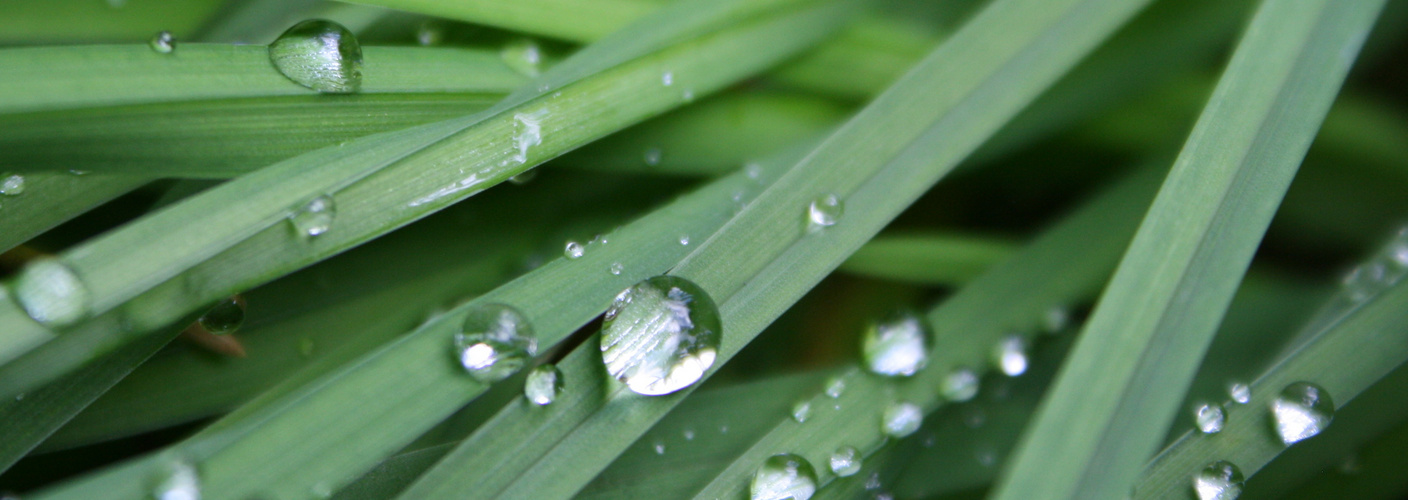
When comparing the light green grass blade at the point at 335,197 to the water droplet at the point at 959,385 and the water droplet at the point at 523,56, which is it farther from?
the water droplet at the point at 959,385

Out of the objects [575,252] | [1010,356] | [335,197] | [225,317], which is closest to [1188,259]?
[1010,356]

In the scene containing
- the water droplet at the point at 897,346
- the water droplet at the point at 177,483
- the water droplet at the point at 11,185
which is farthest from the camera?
the water droplet at the point at 897,346

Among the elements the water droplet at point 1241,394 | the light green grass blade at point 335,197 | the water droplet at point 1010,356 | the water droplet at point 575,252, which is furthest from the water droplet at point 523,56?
the water droplet at point 1241,394

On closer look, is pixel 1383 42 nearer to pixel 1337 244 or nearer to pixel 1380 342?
pixel 1337 244

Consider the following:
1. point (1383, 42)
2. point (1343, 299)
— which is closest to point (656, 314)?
point (1343, 299)

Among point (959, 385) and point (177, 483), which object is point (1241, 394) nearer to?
point (959, 385)

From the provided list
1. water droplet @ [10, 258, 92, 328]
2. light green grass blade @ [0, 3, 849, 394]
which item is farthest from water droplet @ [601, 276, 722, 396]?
water droplet @ [10, 258, 92, 328]

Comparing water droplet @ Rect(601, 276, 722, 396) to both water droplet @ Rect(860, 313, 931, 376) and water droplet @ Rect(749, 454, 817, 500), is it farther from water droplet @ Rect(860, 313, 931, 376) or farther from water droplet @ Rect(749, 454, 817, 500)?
water droplet @ Rect(860, 313, 931, 376)
